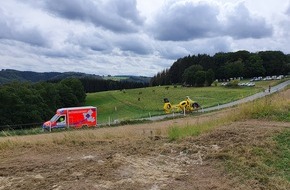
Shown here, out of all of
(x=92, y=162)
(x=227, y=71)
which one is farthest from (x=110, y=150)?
(x=227, y=71)

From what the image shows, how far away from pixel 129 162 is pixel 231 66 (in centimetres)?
13315

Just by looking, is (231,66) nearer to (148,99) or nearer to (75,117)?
(148,99)

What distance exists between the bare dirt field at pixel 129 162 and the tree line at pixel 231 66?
367ft

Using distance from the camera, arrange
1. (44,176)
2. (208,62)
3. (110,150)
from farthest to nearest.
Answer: (208,62), (110,150), (44,176)

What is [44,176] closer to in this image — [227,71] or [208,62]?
[227,71]

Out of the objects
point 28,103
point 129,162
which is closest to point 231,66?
point 28,103

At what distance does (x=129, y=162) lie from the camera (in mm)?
7113

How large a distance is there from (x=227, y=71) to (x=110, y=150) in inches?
5199

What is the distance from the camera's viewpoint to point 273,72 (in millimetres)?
143375

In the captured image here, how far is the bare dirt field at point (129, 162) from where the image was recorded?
6156 mm

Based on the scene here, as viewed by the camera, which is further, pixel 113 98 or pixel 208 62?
pixel 208 62

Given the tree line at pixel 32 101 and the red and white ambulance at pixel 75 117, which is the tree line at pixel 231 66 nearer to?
the tree line at pixel 32 101

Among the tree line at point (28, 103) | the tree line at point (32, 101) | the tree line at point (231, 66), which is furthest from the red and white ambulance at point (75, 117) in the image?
the tree line at point (231, 66)

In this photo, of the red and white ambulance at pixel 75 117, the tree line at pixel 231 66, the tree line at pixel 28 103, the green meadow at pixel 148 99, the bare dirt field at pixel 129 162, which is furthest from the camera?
the tree line at pixel 231 66
